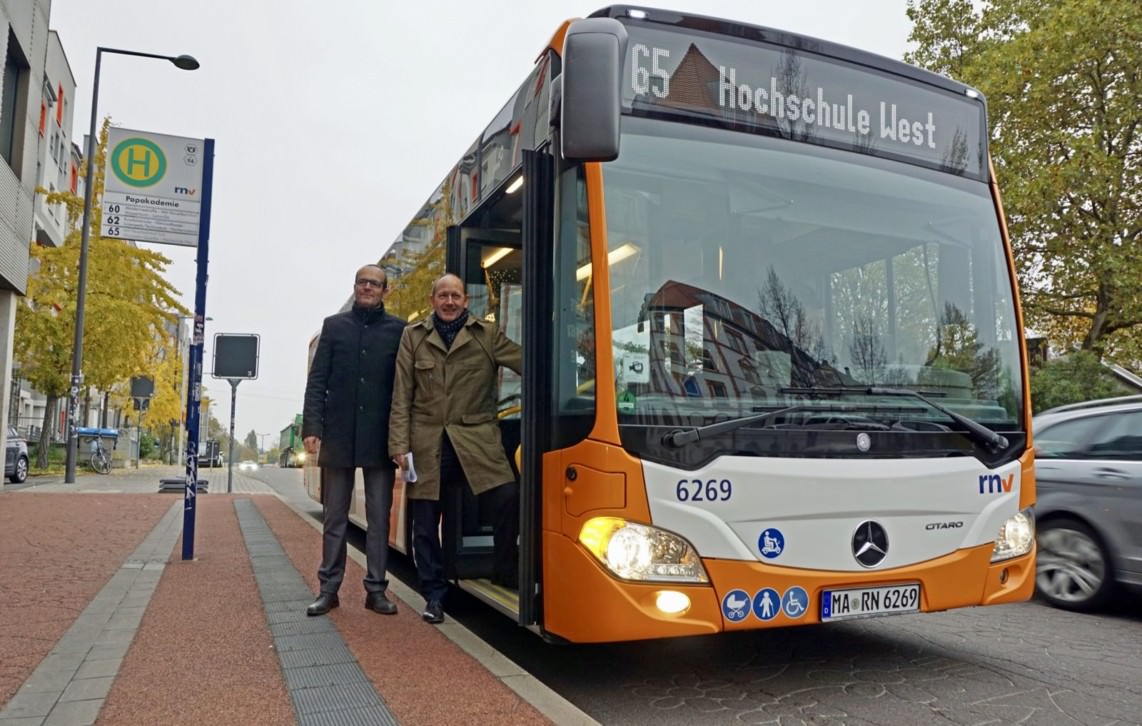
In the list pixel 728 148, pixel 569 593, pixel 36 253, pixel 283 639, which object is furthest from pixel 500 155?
pixel 36 253

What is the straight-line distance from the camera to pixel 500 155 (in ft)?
16.8

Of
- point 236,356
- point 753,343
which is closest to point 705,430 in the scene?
point 753,343

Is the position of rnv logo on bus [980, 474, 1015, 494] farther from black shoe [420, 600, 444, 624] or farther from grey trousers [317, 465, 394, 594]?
grey trousers [317, 465, 394, 594]

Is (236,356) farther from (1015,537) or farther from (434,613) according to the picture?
(1015,537)

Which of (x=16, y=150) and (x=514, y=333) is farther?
(x=16, y=150)

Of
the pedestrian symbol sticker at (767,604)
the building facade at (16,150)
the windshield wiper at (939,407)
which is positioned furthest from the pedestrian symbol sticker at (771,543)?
the building facade at (16,150)

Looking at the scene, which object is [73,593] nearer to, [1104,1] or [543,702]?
[543,702]

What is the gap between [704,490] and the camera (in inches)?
149

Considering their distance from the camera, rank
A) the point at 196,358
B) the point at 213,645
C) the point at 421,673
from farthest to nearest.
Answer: the point at 196,358 → the point at 213,645 → the point at 421,673

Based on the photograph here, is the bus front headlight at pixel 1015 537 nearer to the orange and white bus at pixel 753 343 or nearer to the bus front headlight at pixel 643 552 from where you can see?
the orange and white bus at pixel 753 343

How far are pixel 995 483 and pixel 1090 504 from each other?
2.42m

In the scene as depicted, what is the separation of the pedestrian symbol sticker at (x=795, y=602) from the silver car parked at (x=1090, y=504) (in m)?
3.32

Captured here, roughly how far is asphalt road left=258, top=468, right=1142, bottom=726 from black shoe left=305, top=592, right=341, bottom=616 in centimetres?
89

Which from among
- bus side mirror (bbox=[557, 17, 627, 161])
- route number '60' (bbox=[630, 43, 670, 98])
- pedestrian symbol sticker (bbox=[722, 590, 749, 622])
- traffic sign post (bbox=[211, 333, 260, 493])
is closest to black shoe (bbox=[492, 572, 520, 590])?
pedestrian symbol sticker (bbox=[722, 590, 749, 622])
